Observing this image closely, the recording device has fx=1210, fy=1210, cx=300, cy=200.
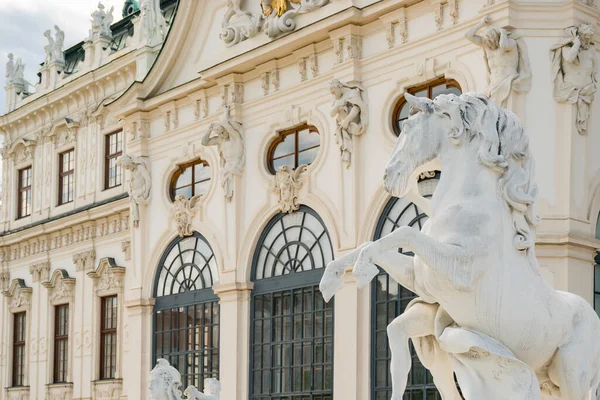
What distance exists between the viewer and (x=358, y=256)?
21.6 feet

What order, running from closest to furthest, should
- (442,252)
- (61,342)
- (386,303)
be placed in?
(442,252) < (386,303) < (61,342)

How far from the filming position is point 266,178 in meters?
24.9

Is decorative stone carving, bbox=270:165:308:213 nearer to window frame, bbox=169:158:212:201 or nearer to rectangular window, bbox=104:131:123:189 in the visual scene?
window frame, bbox=169:158:212:201

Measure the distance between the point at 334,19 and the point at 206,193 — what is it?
19.0ft

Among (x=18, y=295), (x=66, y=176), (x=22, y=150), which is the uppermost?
(x=22, y=150)

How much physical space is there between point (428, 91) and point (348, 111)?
→ 1796 mm

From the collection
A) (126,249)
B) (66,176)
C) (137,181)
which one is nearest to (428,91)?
(137,181)

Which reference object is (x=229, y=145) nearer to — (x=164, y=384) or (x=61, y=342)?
(x=164, y=384)

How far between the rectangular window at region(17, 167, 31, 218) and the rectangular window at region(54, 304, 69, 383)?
436cm

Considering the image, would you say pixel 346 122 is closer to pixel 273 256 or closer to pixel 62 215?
pixel 273 256

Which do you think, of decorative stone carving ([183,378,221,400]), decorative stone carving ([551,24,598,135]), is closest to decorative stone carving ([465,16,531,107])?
decorative stone carving ([551,24,598,135])

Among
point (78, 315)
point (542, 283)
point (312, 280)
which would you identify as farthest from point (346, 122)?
point (542, 283)

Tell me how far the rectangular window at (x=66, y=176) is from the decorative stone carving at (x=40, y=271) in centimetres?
188

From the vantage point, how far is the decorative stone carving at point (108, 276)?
3131cm
